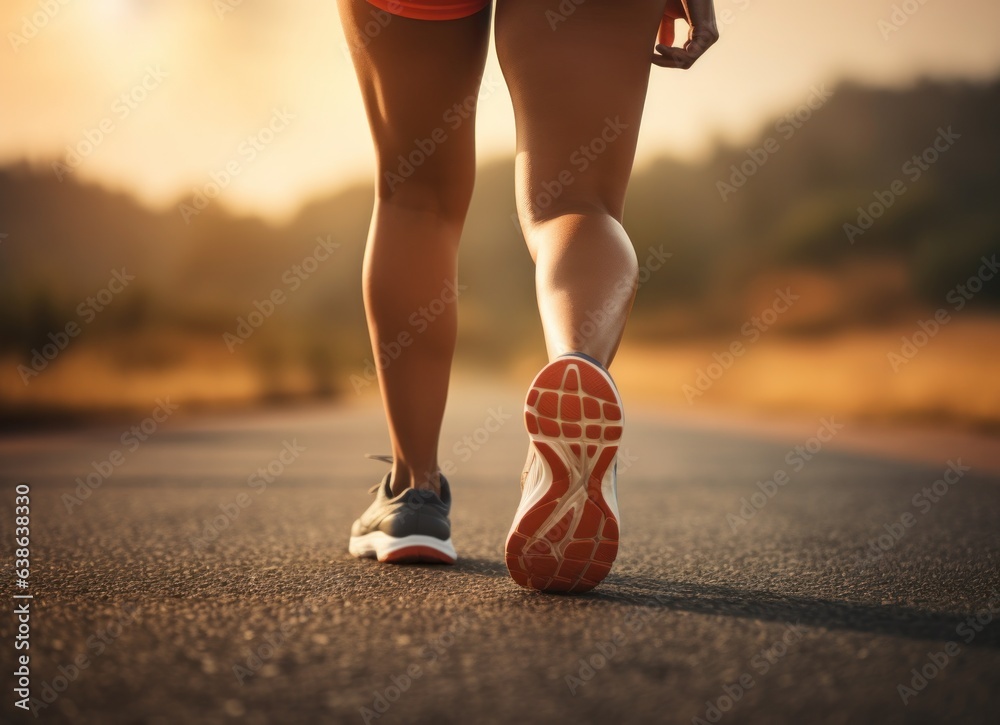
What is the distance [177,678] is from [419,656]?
249 mm

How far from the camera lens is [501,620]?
1070 millimetres

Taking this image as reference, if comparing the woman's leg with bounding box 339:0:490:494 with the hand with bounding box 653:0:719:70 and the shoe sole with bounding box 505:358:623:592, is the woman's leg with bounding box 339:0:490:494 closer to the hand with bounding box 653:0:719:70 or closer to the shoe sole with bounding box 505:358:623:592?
the hand with bounding box 653:0:719:70

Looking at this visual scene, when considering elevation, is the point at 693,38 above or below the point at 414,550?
above

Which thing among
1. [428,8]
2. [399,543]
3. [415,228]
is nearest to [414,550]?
[399,543]

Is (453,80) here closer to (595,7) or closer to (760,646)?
(595,7)

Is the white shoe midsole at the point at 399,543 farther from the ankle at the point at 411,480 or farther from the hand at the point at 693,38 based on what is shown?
the hand at the point at 693,38

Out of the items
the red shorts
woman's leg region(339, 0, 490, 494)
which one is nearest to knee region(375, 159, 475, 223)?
woman's leg region(339, 0, 490, 494)

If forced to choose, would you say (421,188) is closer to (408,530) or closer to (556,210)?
(556,210)

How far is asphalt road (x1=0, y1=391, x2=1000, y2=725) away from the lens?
31.6 inches

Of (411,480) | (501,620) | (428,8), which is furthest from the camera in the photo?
(411,480)

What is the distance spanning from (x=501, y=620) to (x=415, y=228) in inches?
33.5

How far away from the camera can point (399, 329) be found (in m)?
1.65

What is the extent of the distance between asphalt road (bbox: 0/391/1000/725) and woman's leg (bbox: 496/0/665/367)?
A: 506 mm

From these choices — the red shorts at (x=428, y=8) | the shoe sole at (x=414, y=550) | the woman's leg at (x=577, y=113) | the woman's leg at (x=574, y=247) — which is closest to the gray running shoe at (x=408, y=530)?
the shoe sole at (x=414, y=550)
